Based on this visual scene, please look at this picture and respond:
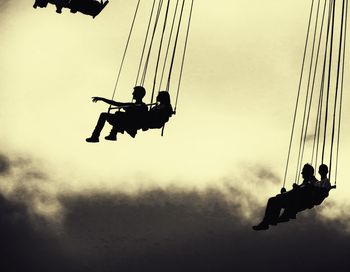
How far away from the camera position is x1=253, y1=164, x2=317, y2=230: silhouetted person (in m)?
14.6

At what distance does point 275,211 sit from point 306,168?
158 cm

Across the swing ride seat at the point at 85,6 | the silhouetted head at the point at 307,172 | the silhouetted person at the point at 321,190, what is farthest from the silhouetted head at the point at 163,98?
the silhouetted person at the point at 321,190

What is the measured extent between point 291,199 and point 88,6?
22.8ft

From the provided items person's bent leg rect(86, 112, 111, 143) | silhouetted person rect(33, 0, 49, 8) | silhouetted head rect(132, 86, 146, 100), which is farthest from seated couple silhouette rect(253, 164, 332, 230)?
silhouetted person rect(33, 0, 49, 8)

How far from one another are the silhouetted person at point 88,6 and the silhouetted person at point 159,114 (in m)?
3.32

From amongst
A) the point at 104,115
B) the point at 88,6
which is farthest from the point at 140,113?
the point at 88,6

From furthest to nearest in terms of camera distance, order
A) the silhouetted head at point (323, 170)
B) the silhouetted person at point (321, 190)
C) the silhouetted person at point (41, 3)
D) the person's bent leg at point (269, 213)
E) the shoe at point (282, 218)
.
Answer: the silhouetted person at point (41, 3)
the person's bent leg at point (269, 213)
the shoe at point (282, 218)
the silhouetted head at point (323, 170)
the silhouetted person at point (321, 190)

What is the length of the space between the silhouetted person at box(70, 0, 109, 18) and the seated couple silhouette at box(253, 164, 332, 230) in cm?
642

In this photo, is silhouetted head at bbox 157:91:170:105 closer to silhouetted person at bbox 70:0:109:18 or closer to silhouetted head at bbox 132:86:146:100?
silhouetted head at bbox 132:86:146:100

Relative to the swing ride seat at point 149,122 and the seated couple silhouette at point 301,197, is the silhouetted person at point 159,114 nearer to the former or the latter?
the swing ride seat at point 149,122

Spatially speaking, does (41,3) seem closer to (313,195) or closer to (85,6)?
(85,6)

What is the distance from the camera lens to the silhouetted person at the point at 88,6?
53.9ft

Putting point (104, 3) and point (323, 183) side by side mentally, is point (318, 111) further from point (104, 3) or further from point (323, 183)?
point (104, 3)

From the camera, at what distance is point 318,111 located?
44.4 ft
